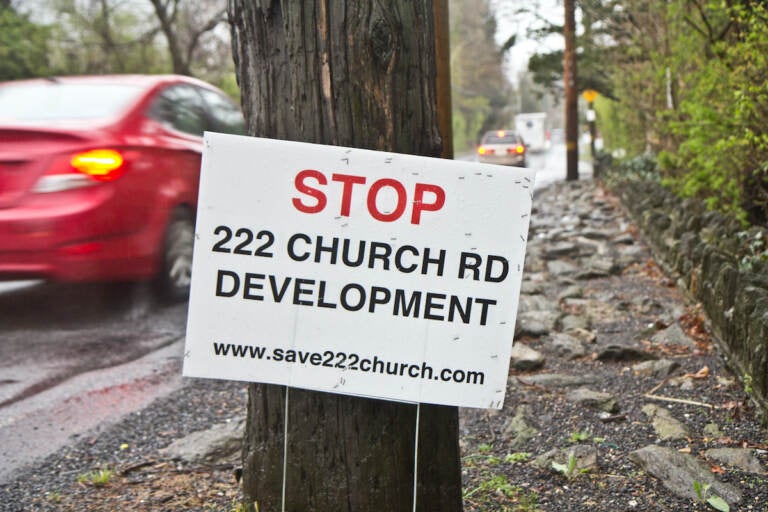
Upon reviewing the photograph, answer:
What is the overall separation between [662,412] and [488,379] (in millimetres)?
1847

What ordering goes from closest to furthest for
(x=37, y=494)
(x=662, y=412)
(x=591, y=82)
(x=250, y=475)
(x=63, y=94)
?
1. (x=250, y=475)
2. (x=37, y=494)
3. (x=662, y=412)
4. (x=63, y=94)
5. (x=591, y=82)

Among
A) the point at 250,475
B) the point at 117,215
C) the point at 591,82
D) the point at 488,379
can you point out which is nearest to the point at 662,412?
the point at 488,379

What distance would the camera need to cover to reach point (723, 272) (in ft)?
14.8

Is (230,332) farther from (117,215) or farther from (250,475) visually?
(117,215)

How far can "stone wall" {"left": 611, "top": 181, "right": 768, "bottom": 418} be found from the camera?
11.8 feet

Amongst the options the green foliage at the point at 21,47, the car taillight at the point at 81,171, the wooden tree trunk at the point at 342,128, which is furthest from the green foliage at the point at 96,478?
the green foliage at the point at 21,47

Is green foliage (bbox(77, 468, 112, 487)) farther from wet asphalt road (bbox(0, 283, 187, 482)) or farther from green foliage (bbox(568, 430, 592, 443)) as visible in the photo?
green foliage (bbox(568, 430, 592, 443))

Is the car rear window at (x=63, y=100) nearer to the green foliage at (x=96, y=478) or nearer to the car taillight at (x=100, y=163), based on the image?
the car taillight at (x=100, y=163)

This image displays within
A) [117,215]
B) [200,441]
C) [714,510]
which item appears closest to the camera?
[714,510]

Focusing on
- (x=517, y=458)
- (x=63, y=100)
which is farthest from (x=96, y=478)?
(x=63, y=100)

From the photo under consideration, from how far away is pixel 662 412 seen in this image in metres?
3.72

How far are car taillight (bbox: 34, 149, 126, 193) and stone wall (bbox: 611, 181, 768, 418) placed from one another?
3805 millimetres

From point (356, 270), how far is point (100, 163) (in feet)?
11.2

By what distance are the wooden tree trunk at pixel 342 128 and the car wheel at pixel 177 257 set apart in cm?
356
